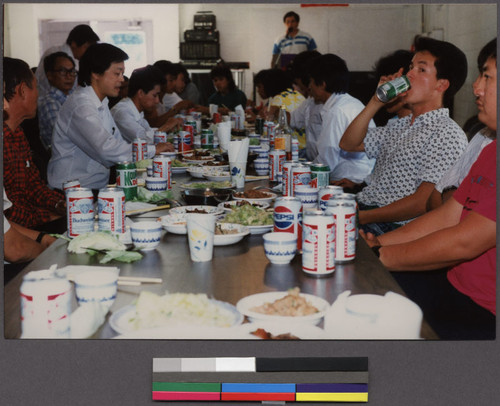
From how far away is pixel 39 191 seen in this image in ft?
9.29

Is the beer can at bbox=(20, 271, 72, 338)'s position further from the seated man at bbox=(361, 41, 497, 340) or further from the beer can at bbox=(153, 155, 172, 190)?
the beer can at bbox=(153, 155, 172, 190)

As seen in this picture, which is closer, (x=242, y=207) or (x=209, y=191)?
(x=242, y=207)

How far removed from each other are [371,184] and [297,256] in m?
1.36

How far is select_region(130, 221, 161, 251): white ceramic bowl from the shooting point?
1584mm

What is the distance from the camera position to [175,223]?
1799 millimetres

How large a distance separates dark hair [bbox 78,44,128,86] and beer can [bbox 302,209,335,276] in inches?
88.3

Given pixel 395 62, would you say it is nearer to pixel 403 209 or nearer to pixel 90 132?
pixel 403 209

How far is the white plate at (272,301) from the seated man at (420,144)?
4.31 ft

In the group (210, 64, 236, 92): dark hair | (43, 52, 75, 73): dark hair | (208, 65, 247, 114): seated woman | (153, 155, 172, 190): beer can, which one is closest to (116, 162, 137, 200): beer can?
(153, 155, 172, 190): beer can

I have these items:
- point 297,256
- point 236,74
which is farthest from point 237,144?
point 236,74

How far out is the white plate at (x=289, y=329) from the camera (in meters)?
1.28

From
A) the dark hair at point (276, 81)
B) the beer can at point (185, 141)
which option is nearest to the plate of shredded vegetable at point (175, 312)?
the beer can at point (185, 141)

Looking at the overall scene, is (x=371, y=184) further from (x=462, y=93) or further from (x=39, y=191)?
(x=39, y=191)

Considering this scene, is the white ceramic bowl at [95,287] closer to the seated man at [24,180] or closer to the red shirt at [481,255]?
the red shirt at [481,255]
